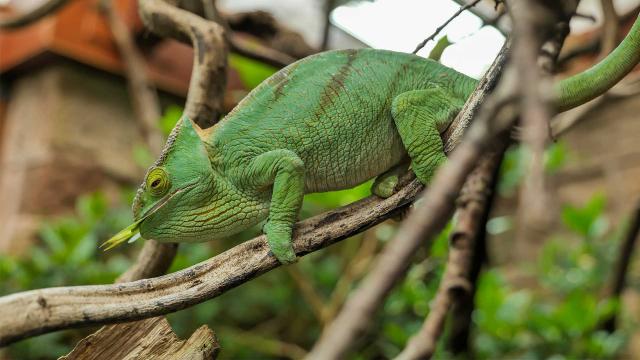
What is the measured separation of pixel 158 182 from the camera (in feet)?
2.91

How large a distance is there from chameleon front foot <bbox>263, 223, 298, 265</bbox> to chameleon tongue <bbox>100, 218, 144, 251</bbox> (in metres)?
0.19

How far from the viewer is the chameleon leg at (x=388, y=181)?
893mm

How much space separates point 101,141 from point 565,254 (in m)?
1.91

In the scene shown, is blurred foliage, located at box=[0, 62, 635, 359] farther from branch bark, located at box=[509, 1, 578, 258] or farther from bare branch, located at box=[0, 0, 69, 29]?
branch bark, located at box=[509, 1, 578, 258]

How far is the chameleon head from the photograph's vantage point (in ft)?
2.92

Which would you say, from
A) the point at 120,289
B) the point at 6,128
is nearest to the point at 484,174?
the point at 120,289

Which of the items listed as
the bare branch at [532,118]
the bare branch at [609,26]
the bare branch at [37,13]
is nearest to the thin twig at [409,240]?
the bare branch at [532,118]

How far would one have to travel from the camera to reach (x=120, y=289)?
0.80 metres

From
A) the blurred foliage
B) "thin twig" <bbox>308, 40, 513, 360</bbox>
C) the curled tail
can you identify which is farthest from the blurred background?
"thin twig" <bbox>308, 40, 513, 360</bbox>

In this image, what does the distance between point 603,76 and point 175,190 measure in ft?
1.92

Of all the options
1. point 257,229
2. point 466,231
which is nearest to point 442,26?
point 466,231

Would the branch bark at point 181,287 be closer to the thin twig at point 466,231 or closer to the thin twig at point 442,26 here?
the thin twig at point 442,26

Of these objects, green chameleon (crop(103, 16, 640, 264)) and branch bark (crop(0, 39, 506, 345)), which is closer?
branch bark (crop(0, 39, 506, 345))

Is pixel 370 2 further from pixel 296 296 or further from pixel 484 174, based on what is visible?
pixel 296 296
